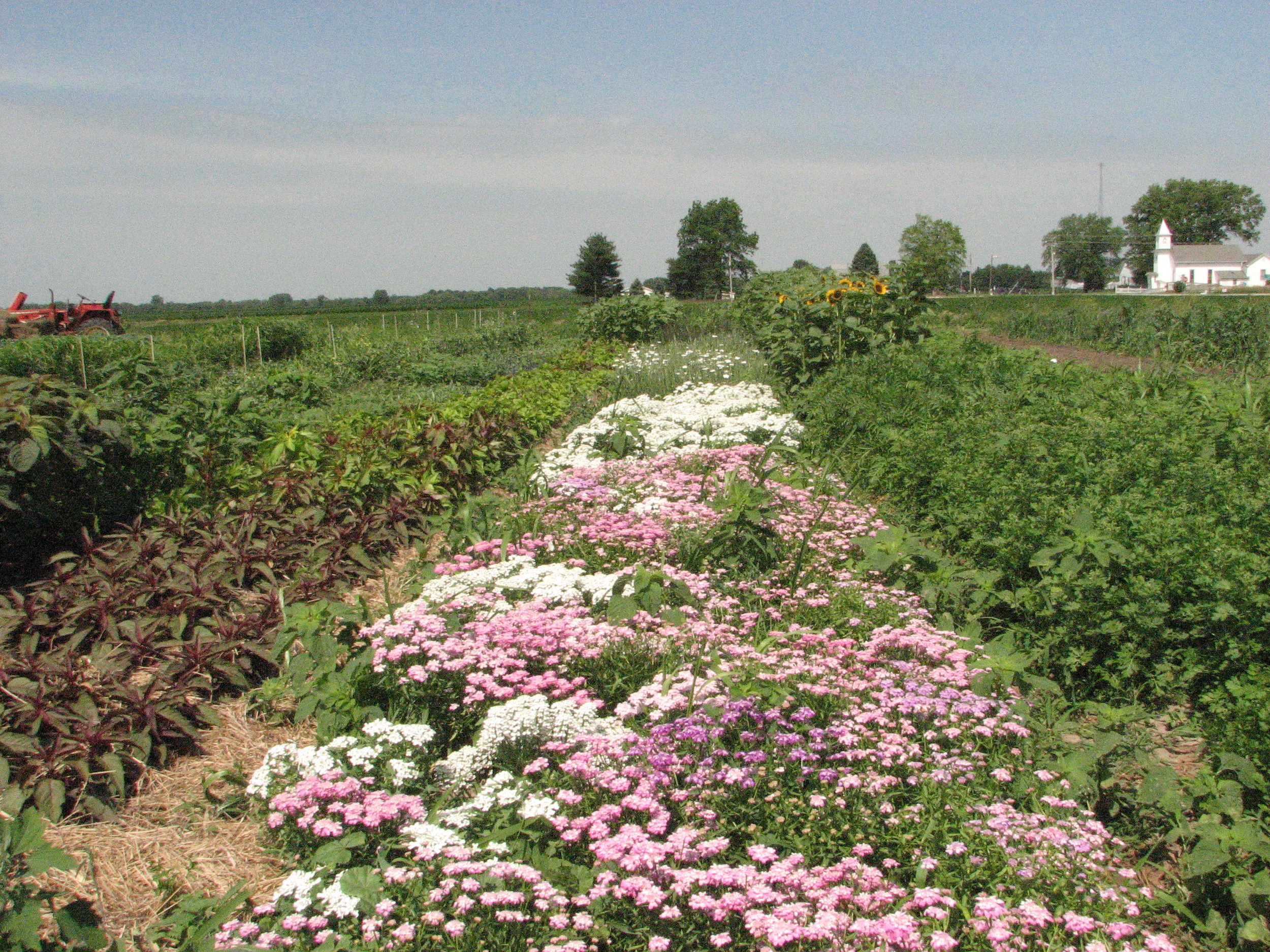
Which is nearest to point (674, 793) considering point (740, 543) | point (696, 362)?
point (740, 543)

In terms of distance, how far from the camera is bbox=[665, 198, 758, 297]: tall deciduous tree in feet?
301

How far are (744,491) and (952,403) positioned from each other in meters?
2.67

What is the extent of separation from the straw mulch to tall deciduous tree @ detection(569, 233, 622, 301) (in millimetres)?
72508

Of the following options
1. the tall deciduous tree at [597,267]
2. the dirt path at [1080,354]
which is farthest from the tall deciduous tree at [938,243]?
the dirt path at [1080,354]

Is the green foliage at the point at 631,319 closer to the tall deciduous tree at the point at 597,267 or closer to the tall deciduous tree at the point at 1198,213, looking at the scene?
the tall deciduous tree at the point at 597,267

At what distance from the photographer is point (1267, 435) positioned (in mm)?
4824

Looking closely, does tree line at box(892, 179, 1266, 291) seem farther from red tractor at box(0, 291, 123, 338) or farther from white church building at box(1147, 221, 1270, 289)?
red tractor at box(0, 291, 123, 338)

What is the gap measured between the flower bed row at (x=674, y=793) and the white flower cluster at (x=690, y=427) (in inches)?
105

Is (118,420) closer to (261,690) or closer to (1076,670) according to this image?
(261,690)

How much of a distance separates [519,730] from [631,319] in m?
16.7

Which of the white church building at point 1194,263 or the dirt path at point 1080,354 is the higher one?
the white church building at point 1194,263

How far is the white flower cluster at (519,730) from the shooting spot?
2541mm

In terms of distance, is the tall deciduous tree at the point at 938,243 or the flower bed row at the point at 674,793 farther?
the tall deciduous tree at the point at 938,243

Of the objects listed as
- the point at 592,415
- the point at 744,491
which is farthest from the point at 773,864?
the point at 592,415
